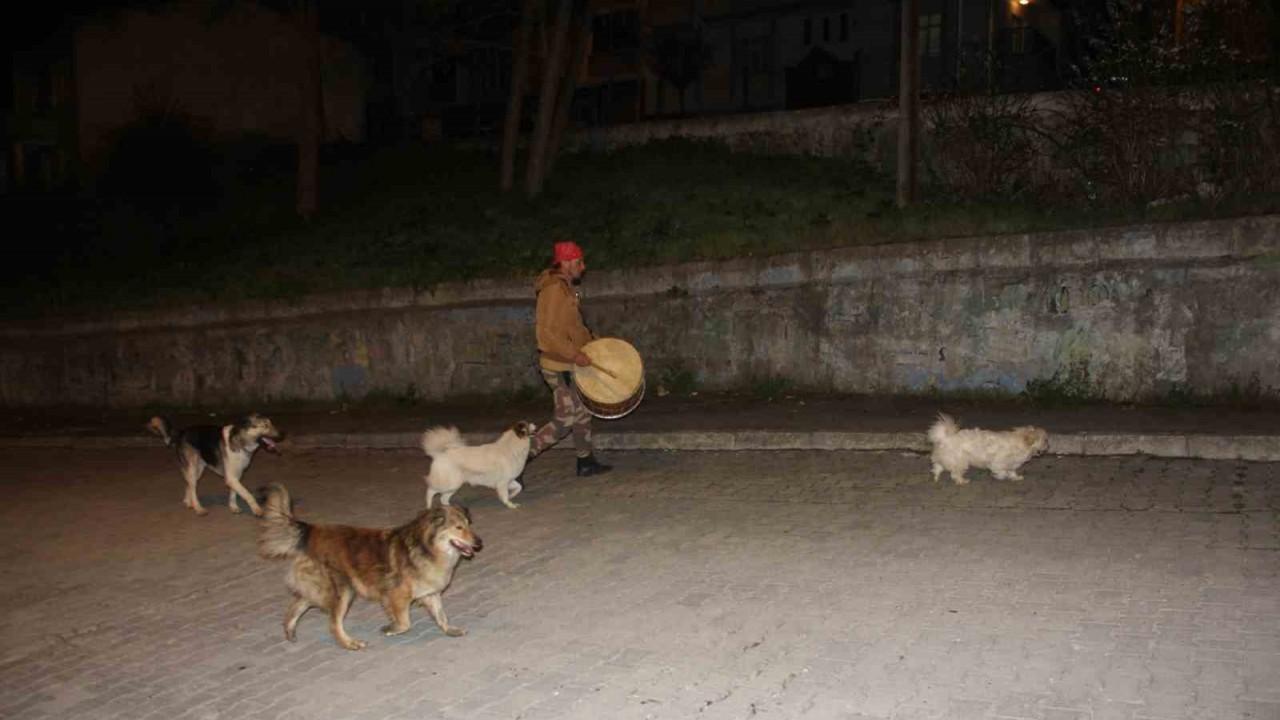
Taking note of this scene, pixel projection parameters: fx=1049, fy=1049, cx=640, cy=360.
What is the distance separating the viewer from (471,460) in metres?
8.93

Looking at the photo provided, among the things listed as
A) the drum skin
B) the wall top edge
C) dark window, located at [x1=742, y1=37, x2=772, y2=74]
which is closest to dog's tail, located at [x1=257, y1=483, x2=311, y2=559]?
the drum skin

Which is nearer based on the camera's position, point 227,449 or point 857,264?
point 227,449

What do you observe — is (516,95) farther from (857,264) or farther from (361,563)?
(361,563)

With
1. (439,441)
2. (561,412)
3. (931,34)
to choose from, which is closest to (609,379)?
(561,412)

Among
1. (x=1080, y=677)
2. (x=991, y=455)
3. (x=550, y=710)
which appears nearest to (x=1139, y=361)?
(x=991, y=455)

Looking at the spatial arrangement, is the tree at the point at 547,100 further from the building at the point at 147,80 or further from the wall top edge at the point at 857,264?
the building at the point at 147,80

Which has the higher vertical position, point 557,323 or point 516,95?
point 516,95

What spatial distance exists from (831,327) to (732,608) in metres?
7.60

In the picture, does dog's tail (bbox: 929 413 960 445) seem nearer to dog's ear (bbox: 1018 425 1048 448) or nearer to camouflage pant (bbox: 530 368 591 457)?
dog's ear (bbox: 1018 425 1048 448)

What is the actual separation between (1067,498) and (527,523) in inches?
176

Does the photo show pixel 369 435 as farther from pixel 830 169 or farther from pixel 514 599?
pixel 830 169

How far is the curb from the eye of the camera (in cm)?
982

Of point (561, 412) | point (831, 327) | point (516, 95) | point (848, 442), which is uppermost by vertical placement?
point (516, 95)

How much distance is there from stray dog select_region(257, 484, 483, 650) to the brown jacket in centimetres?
381
